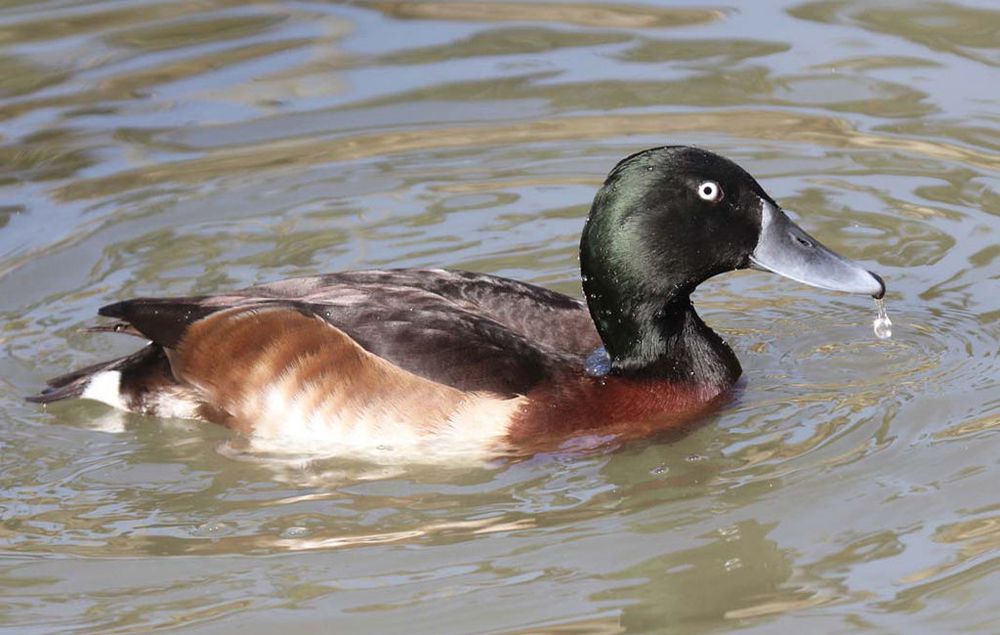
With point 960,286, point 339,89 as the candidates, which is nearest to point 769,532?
point 960,286

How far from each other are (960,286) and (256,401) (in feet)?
10.6

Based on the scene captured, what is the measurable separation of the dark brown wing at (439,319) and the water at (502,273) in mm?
376

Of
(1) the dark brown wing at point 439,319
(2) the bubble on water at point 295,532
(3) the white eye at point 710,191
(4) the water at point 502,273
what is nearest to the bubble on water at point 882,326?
(4) the water at point 502,273

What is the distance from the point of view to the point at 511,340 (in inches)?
264

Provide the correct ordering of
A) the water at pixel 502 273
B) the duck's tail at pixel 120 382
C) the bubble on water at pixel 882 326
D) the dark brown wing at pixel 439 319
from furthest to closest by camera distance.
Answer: the bubble on water at pixel 882 326, the duck's tail at pixel 120 382, the dark brown wing at pixel 439 319, the water at pixel 502 273

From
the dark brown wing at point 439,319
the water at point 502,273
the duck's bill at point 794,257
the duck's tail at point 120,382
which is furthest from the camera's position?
the duck's tail at point 120,382

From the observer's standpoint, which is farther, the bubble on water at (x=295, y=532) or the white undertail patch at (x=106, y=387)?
the white undertail patch at (x=106, y=387)

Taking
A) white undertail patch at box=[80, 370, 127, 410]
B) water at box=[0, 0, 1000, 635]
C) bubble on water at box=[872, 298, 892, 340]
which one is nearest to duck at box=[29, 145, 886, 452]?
water at box=[0, 0, 1000, 635]

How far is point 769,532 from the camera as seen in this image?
578 centimetres

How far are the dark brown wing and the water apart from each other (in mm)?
376

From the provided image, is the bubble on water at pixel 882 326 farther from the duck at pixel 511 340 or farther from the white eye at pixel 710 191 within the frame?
the white eye at pixel 710 191

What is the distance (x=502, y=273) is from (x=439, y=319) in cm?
170

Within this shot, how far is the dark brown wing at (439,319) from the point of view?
6.59 meters

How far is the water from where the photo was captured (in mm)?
5523
